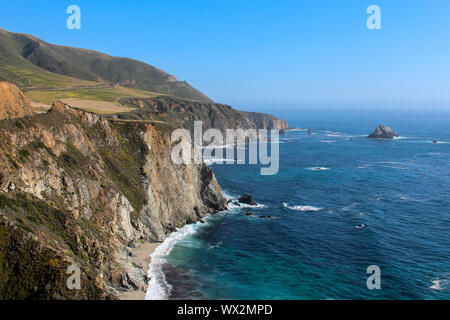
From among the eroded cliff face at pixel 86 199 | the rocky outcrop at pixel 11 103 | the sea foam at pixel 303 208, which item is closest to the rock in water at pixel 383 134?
the sea foam at pixel 303 208

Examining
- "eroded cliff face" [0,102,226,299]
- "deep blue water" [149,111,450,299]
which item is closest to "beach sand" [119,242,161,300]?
"eroded cliff face" [0,102,226,299]

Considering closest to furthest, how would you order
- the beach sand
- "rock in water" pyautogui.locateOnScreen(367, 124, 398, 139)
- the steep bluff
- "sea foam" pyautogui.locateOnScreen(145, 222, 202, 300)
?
the beach sand < "sea foam" pyautogui.locateOnScreen(145, 222, 202, 300) < the steep bluff < "rock in water" pyautogui.locateOnScreen(367, 124, 398, 139)

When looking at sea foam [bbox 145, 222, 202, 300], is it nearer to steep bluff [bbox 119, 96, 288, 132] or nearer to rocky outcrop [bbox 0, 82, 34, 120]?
rocky outcrop [bbox 0, 82, 34, 120]

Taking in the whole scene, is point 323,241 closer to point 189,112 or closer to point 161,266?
point 161,266

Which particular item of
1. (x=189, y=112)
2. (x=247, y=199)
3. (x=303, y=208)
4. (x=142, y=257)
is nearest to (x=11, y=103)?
(x=142, y=257)
